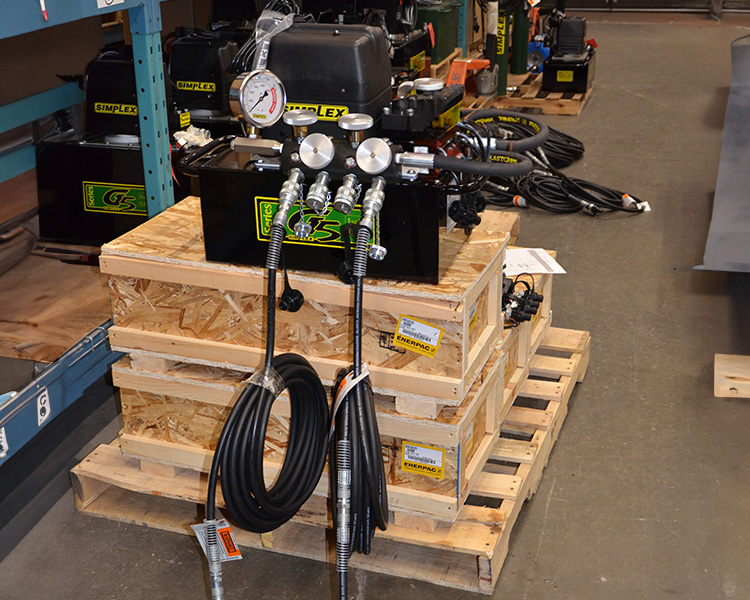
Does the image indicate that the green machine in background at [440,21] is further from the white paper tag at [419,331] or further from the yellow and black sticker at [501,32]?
the white paper tag at [419,331]

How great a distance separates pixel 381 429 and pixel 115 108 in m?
1.75

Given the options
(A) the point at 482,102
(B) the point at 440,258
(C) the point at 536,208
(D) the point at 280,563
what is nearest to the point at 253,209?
(B) the point at 440,258

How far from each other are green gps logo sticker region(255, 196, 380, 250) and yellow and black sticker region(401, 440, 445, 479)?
0.49 m

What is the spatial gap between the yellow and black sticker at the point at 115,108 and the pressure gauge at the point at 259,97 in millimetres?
1339

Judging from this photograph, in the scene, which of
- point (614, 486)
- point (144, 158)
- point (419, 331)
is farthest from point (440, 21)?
point (419, 331)

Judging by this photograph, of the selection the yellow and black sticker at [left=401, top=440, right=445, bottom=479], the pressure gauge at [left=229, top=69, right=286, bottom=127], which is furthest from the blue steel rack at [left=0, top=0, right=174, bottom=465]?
the yellow and black sticker at [left=401, top=440, right=445, bottom=479]

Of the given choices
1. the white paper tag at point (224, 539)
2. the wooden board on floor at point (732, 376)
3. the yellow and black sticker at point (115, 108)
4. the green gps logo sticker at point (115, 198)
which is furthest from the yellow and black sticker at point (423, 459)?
the yellow and black sticker at point (115, 108)

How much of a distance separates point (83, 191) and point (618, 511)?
2.14 m

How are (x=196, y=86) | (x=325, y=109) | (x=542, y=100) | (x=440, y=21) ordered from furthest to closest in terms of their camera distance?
(x=542, y=100) → (x=440, y=21) → (x=196, y=86) → (x=325, y=109)

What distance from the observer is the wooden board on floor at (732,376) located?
2818mm

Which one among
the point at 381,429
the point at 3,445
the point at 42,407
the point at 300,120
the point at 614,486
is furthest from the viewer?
the point at 614,486

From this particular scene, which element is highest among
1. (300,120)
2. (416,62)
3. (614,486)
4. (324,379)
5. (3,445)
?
(300,120)

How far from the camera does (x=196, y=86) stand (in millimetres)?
3270

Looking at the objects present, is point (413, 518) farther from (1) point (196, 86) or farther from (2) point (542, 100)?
(2) point (542, 100)
